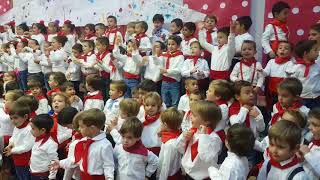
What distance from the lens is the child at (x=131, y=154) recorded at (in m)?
2.98

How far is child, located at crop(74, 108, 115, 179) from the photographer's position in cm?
297

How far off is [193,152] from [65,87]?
7.17 ft

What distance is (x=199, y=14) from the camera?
6.20 meters

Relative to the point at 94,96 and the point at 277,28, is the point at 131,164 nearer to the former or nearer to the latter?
the point at 94,96

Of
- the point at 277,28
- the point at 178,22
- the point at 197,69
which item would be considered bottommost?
the point at 197,69

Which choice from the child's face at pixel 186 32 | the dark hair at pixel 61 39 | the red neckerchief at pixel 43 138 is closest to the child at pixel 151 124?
the red neckerchief at pixel 43 138

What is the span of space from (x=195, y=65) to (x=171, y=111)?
2.06 meters

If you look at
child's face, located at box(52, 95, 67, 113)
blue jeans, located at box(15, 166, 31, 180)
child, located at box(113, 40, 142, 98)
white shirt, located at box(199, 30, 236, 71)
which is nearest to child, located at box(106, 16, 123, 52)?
child, located at box(113, 40, 142, 98)

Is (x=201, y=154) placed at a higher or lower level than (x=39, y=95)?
lower

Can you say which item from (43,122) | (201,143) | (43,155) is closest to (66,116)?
(43,122)

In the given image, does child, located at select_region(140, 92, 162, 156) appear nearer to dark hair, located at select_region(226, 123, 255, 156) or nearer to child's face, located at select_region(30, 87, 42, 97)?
dark hair, located at select_region(226, 123, 255, 156)

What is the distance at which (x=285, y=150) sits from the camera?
2381 mm

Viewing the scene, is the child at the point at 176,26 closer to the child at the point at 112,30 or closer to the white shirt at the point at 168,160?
the child at the point at 112,30

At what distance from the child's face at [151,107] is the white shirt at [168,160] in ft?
1.53
